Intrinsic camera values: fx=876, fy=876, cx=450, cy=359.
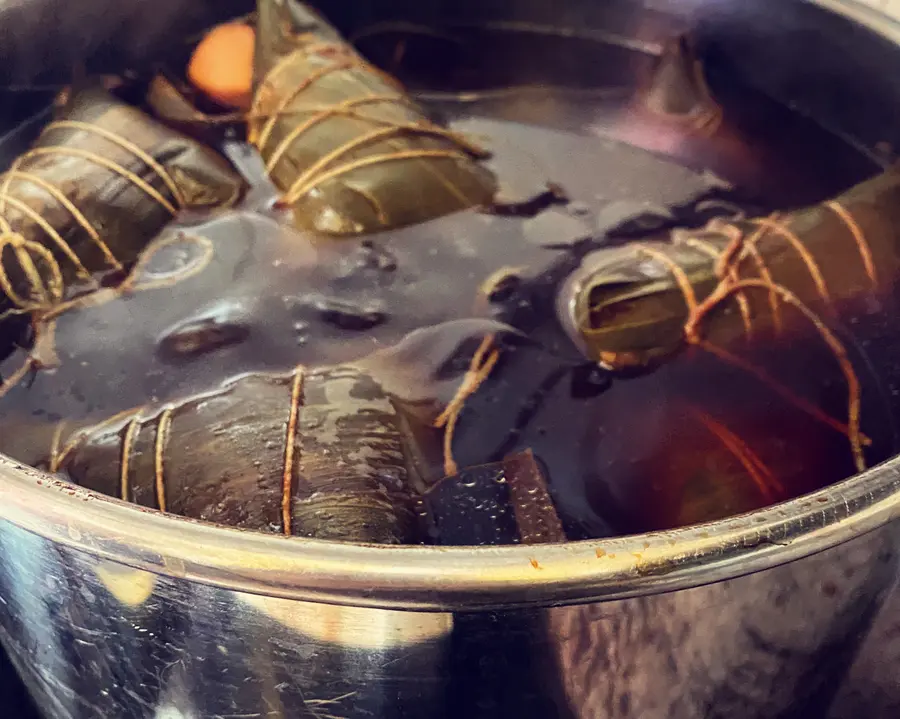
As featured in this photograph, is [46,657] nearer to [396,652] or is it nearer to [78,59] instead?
[396,652]

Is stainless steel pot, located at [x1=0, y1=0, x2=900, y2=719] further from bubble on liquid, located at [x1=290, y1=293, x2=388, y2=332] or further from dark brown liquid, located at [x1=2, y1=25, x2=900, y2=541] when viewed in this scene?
bubble on liquid, located at [x1=290, y1=293, x2=388, y2=332]

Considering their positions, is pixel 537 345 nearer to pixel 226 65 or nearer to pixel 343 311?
pixel 343 311

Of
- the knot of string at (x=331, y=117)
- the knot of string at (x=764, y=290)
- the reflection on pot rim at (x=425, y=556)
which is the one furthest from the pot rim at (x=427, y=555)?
the knot of string at (x=331, y=117)

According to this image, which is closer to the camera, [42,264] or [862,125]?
[42,264]

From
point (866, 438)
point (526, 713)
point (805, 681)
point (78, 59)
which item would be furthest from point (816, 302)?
point (78, 59)

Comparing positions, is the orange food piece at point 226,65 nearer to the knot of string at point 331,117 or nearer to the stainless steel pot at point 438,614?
the knot of string at point 331,117

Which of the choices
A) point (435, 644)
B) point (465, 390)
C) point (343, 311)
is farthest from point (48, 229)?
point (435, 644)
